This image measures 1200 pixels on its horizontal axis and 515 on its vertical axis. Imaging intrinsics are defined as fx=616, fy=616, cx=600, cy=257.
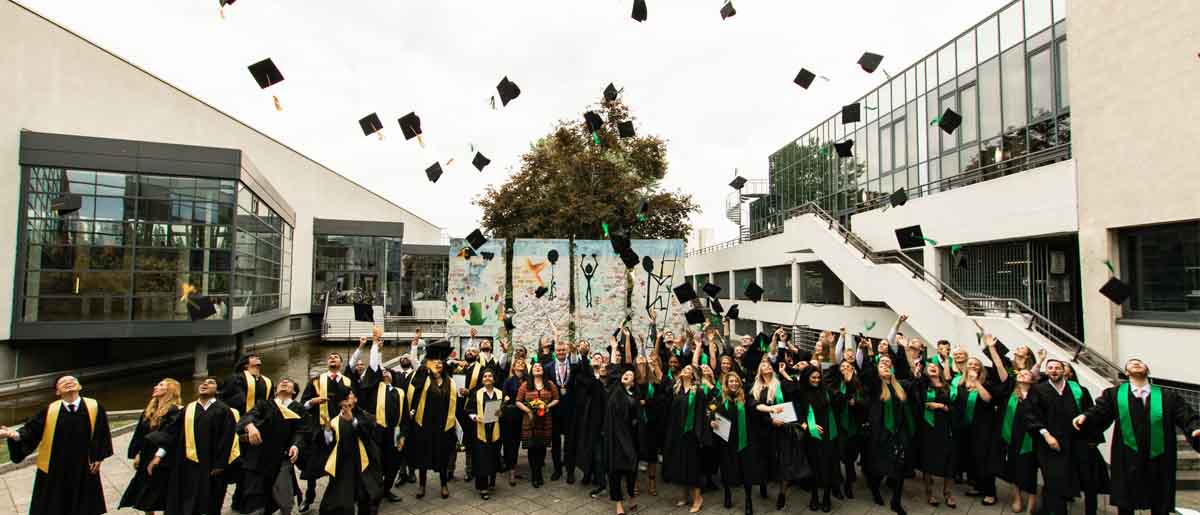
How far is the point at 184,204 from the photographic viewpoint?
18016mm

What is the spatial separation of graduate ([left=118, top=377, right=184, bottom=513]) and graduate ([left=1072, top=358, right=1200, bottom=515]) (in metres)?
7.99

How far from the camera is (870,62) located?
11312 millimetres

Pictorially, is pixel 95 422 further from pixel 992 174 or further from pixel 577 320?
pixel 992 174

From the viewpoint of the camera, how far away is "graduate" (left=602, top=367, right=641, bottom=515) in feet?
20.3

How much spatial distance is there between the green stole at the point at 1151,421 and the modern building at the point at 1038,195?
4078mm

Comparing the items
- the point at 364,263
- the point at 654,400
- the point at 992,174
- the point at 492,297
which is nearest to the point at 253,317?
the point at 492,297

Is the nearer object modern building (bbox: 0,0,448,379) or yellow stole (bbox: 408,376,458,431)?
yellow stole (bbox: 408,376,458,431)

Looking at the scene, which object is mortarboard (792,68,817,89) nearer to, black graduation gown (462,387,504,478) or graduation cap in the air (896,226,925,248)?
graduation cap in the air (896,226,925,248)

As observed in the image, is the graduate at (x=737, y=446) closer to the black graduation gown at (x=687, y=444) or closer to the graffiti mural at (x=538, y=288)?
the black graduation gown at (x=687, y=444)

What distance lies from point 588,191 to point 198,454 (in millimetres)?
18644

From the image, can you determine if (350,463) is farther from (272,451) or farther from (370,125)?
(370,125)

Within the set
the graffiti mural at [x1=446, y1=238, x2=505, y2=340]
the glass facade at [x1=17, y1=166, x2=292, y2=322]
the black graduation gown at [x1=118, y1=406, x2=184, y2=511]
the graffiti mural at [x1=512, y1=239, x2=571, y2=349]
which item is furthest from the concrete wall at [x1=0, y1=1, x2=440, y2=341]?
the black graduation gown at [x1=118, y1=406, x2=184, y2=511]

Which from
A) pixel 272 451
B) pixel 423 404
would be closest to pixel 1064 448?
pixel 423 404

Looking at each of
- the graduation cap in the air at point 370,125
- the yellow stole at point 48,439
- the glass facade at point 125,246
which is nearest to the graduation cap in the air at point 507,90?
A: the graduation cap in the air at point 370,125
